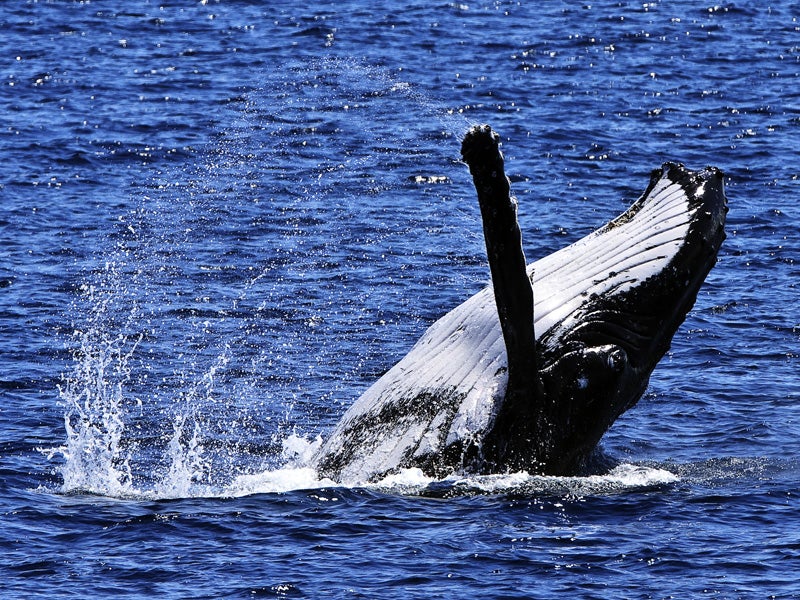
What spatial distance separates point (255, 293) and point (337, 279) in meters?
1.39

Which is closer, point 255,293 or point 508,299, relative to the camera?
point 508,299

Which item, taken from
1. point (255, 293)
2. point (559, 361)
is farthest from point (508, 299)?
point (255, 293)

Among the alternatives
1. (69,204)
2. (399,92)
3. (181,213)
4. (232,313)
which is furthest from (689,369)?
(399,92)

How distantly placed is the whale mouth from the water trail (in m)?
3.19

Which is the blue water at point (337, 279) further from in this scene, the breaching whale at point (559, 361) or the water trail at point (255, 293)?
the breaching whale at point (559, 361)

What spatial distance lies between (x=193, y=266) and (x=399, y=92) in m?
13.9

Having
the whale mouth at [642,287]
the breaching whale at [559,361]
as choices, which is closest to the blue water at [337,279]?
the breaching whale at [559,361]

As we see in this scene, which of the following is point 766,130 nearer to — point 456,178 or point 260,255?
point 456,178

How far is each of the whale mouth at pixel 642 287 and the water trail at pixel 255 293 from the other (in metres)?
3.19

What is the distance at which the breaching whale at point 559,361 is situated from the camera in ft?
42.5

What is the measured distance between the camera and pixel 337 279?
2372 cm

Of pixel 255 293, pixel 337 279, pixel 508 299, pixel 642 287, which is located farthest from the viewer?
pixel 337 279

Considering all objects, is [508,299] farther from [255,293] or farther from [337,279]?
[337,279]

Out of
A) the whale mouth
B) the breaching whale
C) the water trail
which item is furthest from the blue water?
the whale mouth
